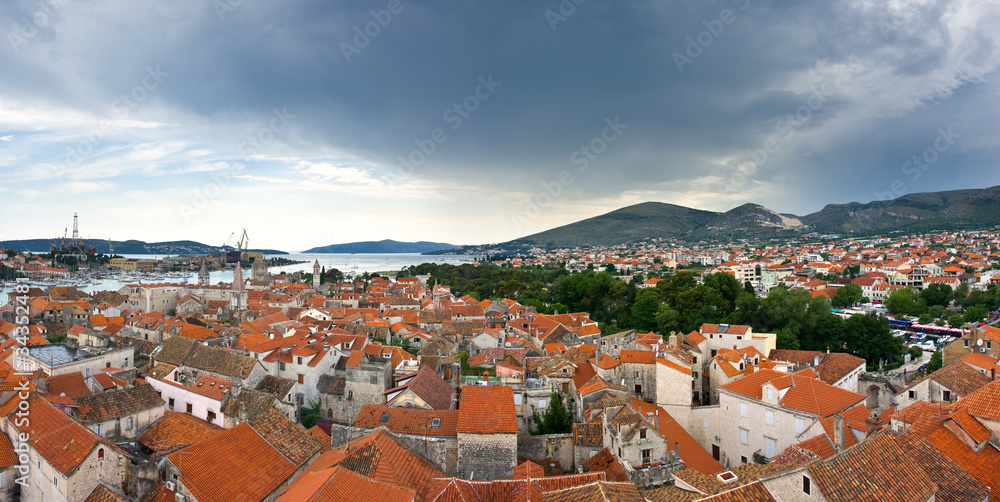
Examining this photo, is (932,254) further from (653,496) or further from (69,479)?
(69,479)

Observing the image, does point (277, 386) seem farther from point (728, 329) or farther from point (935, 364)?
point (935, 364)

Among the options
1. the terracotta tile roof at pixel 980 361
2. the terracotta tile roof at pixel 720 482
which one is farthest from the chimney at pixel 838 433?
the terracotta tile roof at pixel 980 361

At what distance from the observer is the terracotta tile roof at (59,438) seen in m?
11.8

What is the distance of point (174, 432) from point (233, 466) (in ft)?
13.3

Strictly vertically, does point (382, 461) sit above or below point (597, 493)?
below

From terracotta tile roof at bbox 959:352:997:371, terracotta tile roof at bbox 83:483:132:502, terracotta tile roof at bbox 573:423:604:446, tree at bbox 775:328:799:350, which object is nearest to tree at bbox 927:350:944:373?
tree at bbox 775:328:799:350

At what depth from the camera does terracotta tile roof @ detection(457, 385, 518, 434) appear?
14250 millimetres

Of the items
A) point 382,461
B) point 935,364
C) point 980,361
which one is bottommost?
point 935,364

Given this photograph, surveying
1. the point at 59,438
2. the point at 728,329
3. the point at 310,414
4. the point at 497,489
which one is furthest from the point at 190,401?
the point at 728,329

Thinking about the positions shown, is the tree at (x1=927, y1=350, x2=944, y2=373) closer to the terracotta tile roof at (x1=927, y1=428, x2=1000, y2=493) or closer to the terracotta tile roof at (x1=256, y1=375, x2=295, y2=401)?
the terracotta tile roof at (x1=927, y1=428, x2=1000, y2=493)

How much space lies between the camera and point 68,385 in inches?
677

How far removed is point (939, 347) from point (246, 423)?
150ft

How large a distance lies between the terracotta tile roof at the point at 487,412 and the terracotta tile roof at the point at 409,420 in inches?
35.7

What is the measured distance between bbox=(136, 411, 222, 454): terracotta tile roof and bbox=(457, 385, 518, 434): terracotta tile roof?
769 centimetres
